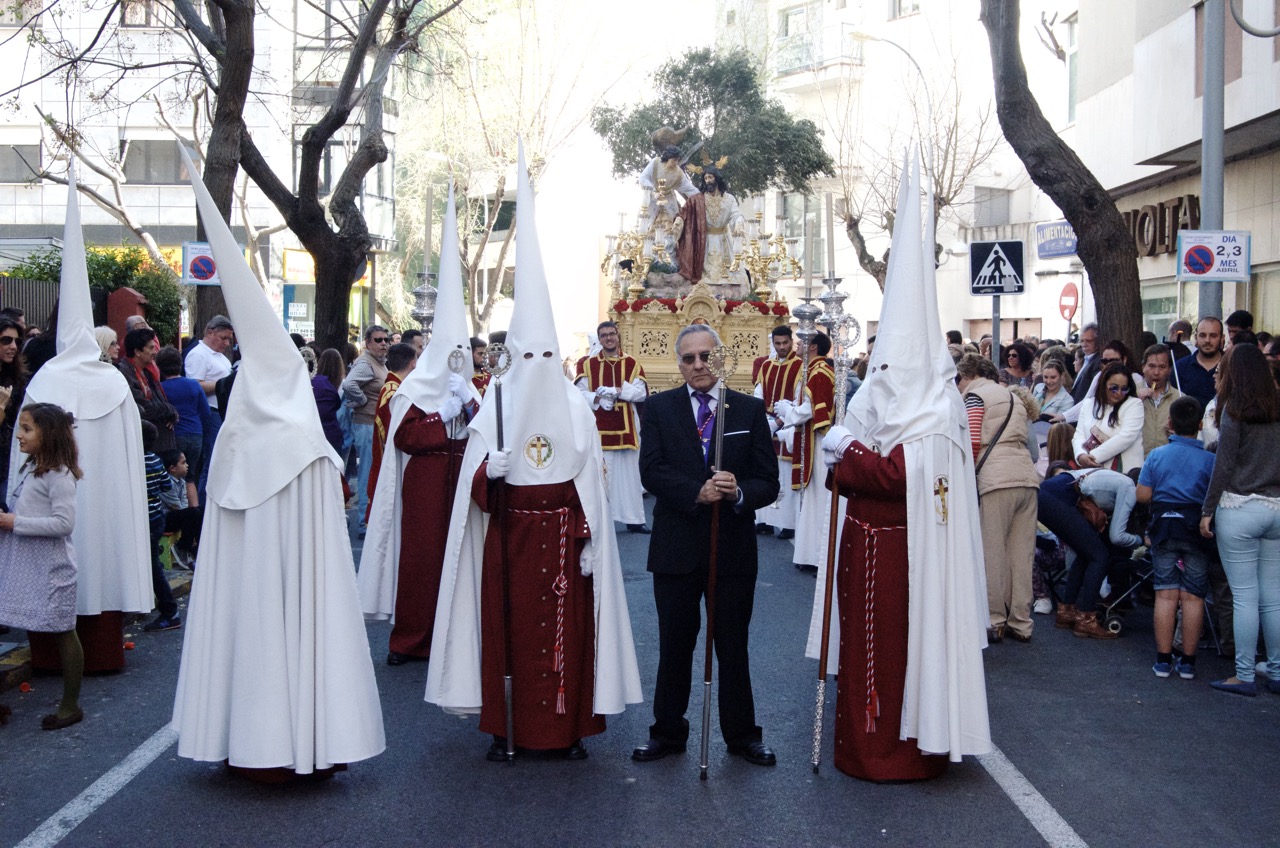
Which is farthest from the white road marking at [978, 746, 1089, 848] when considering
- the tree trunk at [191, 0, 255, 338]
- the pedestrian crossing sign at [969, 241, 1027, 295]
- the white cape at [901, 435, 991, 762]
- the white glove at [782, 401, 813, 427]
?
the tree trunk at [191, 0, 255, 338]

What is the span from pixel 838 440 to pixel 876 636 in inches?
35.7

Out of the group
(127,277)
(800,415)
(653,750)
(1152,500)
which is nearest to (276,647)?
(653,750)

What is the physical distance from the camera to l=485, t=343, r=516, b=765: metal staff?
609 cm

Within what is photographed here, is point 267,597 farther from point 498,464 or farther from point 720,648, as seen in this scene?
point 720,648

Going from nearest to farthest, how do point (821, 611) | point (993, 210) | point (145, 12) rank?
point (821, 611)
point (145, 12)
point (993, 210)

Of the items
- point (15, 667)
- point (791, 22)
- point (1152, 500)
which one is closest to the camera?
point (15, 667)

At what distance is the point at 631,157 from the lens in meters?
36.0

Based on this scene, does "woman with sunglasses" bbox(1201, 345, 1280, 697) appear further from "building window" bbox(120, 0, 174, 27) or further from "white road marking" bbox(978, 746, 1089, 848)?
"building window" bbox(120, 0, 174, 27)

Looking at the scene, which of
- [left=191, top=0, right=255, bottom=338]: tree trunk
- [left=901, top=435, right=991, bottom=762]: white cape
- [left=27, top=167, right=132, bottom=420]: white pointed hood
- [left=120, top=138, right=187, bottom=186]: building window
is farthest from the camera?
[left=120, top=138, right=187, bottom=186]: building window

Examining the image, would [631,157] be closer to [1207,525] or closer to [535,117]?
[535,117]

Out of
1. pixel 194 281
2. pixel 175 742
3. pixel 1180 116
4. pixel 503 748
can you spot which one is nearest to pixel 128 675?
pixel 175 742

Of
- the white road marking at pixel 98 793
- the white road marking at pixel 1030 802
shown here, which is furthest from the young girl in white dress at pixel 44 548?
the white road marking at pixel 1030 802

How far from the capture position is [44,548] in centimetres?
666

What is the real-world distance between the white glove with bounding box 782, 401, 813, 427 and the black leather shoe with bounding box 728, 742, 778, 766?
5.77 metres
